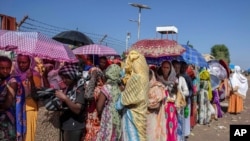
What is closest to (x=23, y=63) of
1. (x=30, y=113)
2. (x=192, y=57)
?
(x=30, y=113)

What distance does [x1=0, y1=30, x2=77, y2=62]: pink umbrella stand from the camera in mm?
4156

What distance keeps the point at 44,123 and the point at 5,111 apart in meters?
1.18

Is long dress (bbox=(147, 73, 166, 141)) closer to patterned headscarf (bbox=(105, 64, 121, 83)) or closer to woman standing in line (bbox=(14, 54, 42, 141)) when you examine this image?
patterned headscarf (bbox=(105, 64, 121, 83))

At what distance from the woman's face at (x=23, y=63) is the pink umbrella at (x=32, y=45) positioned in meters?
0.07

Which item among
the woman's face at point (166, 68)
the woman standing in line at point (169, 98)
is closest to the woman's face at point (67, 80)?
the woman standing in line at point (169, 98)

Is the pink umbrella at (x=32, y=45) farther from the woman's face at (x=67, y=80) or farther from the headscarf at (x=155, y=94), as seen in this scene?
the headscarf at (x=155, y=94)

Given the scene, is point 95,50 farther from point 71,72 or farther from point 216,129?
point 216,129

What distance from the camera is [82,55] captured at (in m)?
7.41

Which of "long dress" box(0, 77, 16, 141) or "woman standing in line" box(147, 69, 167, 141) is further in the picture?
"woman standing in line" box(147, 69, 167, 141)

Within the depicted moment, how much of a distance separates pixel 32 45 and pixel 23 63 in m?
0.33

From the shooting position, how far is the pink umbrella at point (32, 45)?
13.6 feet

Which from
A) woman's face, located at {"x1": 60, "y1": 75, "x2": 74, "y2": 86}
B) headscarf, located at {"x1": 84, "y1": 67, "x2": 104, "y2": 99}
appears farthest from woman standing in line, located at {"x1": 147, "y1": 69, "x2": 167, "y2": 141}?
woman's face, located at {"x1": 60, "y1": 75, "x2": 74, "y2": 86}

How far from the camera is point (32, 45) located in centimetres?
428

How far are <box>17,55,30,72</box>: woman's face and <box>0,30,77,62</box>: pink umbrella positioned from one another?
0.07 meters
